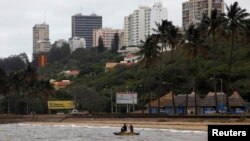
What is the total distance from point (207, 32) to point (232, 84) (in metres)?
42.8

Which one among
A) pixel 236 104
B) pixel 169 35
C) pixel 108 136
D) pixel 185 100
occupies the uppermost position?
pixel 169 35

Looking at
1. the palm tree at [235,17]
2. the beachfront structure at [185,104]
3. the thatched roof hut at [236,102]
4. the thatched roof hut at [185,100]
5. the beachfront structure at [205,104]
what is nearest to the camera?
the palm tree at [235,17]

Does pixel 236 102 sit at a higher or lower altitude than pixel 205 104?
higher

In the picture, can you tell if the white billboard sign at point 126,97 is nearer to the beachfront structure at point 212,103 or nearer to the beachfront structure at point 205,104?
the beachfront structure at point 205,104

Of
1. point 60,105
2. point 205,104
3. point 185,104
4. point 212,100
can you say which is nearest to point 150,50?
point 185,104

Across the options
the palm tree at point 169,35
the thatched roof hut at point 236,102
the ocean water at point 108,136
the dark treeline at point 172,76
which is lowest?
the ocean water at point 108,136

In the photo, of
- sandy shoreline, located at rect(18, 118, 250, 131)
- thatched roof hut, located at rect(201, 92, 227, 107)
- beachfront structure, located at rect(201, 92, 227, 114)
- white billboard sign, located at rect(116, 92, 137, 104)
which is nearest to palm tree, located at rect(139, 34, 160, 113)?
white billboard sign, located at rect(116, 92, 137, 104)

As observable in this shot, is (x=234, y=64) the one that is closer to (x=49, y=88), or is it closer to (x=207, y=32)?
(x=49, y=88)

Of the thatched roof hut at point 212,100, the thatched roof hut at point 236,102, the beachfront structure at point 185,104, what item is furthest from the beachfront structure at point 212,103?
the thatched roof hut at point 236,102

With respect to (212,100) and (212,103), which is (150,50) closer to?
(212,100)

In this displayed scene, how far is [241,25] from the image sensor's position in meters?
84.4

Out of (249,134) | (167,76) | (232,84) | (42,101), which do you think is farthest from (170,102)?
(249,134)

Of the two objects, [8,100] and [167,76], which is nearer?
[167,76]

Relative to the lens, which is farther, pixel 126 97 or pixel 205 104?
pixel 126 97
